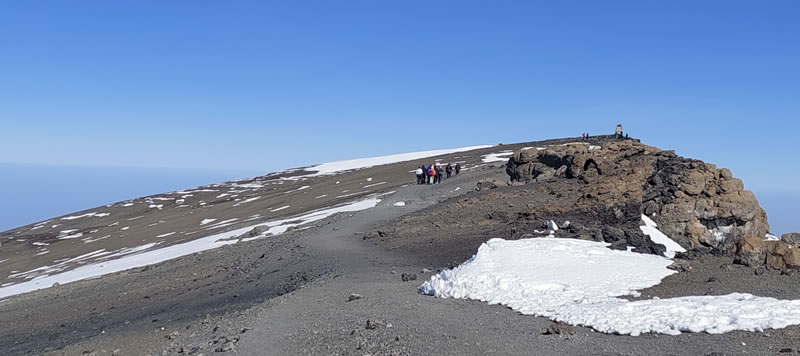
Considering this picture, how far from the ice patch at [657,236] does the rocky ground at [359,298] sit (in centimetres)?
55

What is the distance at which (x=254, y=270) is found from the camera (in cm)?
2470

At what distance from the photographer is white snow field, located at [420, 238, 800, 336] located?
37.3ft

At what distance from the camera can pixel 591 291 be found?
14438 millimetres

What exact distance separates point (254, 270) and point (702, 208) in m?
17.5

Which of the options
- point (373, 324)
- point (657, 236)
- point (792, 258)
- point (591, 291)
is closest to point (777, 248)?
point (792, 258)

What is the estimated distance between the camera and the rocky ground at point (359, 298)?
1149 cm

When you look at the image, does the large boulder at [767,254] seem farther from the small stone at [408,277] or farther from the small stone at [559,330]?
the small stone at [408,277]

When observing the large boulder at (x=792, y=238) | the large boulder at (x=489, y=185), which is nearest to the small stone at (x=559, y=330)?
the large boulder at (x=792, y=238)

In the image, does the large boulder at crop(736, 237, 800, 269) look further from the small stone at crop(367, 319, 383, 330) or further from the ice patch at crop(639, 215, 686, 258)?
the small stone at crop(367, 319, 383, 330)

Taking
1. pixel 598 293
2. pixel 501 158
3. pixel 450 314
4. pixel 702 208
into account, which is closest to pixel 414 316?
pixel 450 314

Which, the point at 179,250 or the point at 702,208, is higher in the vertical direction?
the point at 702,208

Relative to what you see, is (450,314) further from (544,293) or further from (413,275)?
(413,275)

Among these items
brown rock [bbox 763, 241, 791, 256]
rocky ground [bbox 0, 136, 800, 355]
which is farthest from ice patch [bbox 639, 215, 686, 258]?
brown rock [bbox 763, 241, 791, 256]

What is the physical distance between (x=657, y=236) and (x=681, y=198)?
2812mm
